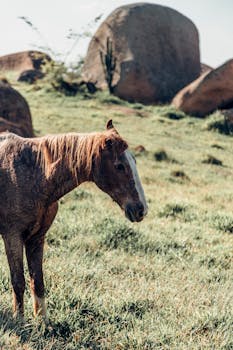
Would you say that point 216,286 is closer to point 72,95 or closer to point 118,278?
point 118,278

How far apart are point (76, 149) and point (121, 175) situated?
1.51ft

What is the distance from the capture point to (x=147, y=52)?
32.8m

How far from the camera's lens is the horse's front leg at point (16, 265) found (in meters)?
4.07

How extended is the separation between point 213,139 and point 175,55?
47.2 ft

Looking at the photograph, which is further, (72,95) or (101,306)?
(72,95)

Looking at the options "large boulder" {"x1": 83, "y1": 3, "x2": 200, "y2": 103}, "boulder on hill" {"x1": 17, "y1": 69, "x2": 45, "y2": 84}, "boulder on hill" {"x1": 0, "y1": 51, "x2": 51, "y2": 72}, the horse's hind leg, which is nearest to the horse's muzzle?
the horse's hind leg

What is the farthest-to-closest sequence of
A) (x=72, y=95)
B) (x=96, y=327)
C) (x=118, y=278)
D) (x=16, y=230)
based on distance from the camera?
(x=72, y=95) < (x=118, y=278) < (x=96, y=327) < (x=16, y=230)

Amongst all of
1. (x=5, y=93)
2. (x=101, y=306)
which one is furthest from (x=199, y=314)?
(x=5, y=93)

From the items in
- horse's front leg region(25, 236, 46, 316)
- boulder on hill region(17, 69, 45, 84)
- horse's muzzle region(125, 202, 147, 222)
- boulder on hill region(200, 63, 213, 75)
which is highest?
horse's muzzle region(125, 202, 147, 222)

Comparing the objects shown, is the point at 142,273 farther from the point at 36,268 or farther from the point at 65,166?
the point at 65,166

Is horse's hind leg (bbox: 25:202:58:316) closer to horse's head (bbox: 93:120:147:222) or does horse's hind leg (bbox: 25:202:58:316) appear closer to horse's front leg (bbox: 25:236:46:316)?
horse's front leg (bbox: 25:236:46:316)

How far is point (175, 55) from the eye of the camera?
34312mm

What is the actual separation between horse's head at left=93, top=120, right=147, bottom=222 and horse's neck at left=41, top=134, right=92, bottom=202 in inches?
6.4

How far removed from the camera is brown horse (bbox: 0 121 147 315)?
396 cm
